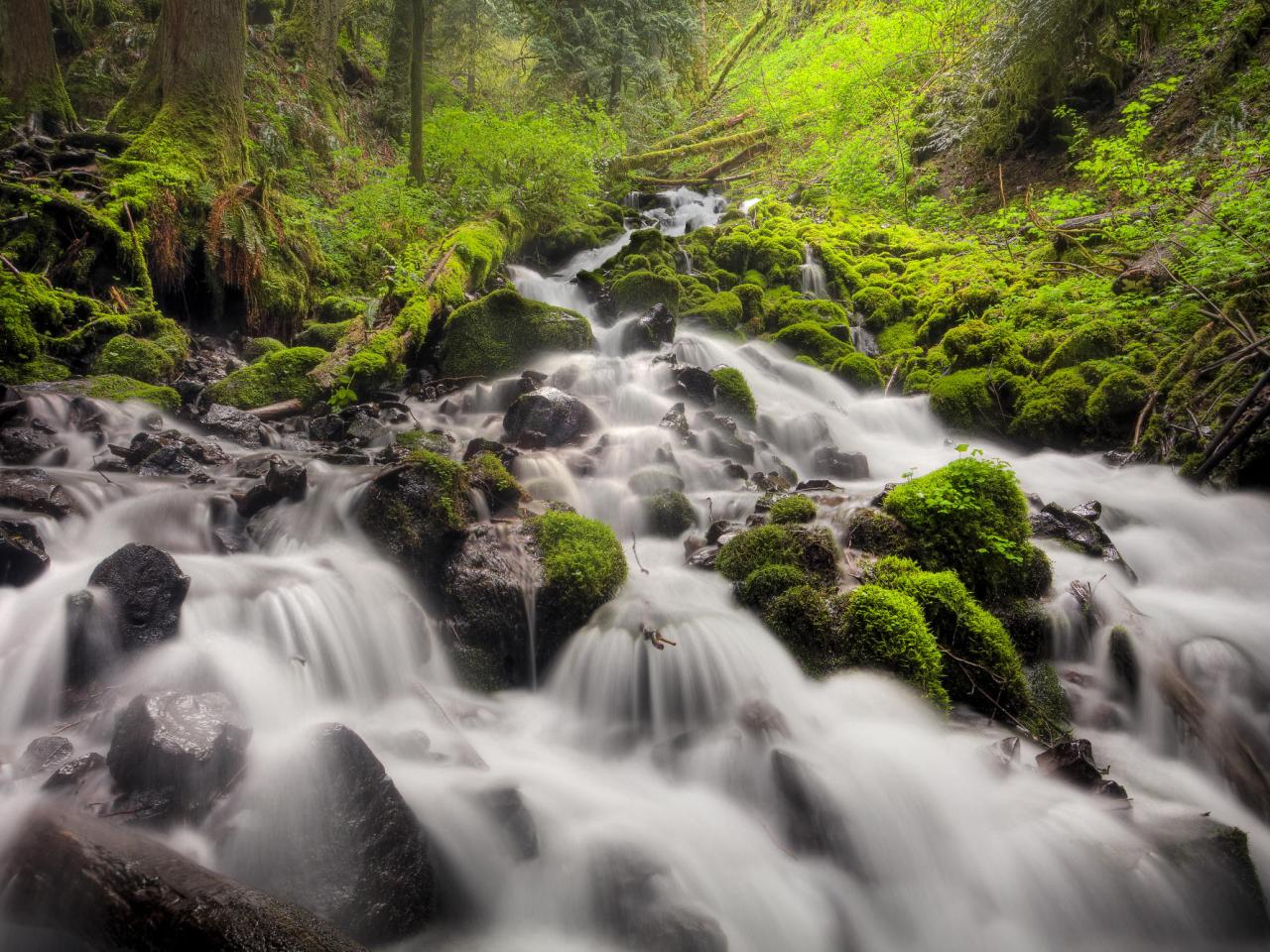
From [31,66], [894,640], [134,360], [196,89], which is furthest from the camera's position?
[196,89]

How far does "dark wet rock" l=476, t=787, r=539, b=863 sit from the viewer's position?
9.70ft

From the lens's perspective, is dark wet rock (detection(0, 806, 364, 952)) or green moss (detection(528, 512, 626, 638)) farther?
green moss (detection(528, 512, 626, 638))

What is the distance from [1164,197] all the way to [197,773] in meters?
10.7

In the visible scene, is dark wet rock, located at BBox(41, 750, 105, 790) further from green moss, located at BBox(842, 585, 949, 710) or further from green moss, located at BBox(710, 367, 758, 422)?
green moss, located at BBox(710, 367, 758, 422)

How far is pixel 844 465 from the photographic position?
7430 mm

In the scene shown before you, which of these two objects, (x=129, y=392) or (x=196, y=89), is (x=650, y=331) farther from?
(x=196, y=89)

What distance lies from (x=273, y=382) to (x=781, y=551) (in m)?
6.05

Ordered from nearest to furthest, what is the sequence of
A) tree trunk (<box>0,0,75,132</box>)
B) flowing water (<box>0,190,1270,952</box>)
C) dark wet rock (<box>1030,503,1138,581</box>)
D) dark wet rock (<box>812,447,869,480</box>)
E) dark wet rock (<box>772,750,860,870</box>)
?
flowing water (<box>0,190,1270,952</box>) < dark wet rock (<box>772,750,860,870</box>) < dark wet rock (<box>1030,503,1138,581</box>) < dark wet rock (<box>812,447,869,480</box>) < tree trunk (<box>0,0,75,132</box>)

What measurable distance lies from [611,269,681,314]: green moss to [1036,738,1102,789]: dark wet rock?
8993 mm

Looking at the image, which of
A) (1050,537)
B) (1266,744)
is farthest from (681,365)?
(1266,744)

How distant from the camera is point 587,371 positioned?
8.74 meters

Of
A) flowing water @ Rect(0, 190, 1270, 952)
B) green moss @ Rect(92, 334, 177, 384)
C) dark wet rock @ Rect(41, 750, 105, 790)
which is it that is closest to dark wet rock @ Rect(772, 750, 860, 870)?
flowing water @ Rect(0, 190, 1270, 952)

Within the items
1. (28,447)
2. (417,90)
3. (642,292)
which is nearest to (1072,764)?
(28,447)

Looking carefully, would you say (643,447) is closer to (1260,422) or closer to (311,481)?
(311,481)
